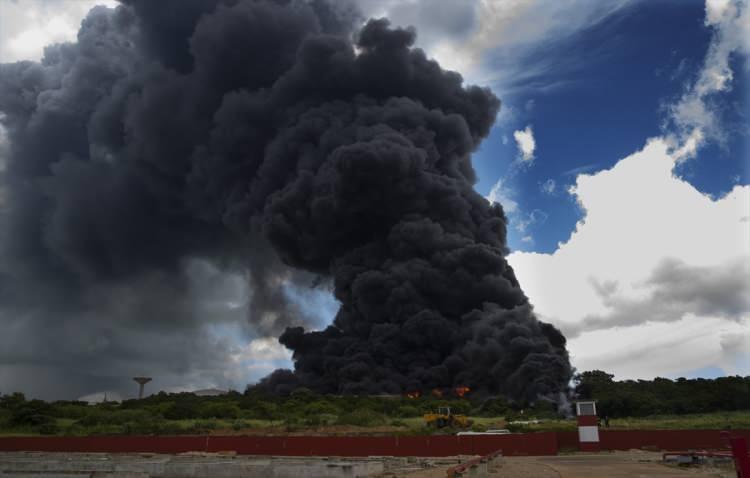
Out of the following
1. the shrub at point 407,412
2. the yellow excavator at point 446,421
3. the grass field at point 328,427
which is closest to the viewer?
the grass field at point 328,427

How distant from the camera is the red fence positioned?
30.2 meters

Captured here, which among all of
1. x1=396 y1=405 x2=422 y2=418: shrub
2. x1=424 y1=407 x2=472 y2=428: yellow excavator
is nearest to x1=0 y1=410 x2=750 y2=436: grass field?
x1=424 y1=407 x2=472 y2=428: yellow excavator

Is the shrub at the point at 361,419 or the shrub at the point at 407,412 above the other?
the shrub at the point at 407,412

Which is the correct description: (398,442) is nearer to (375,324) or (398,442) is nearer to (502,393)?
(502,393)

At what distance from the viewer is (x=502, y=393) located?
65.6 metres

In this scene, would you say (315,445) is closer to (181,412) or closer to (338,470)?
(338,470)

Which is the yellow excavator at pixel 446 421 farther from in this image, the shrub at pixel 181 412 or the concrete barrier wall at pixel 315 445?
the shrub at pixel 181 412

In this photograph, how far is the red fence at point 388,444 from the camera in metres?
30.2

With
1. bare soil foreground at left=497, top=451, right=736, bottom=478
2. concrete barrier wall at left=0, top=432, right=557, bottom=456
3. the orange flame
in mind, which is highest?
the orange flame

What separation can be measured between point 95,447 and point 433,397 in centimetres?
3770

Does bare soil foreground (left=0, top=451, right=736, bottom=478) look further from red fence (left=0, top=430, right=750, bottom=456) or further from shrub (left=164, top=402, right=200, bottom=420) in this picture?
shrub (left=164, top=402, right=200, bottom=420)

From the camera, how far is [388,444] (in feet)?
101

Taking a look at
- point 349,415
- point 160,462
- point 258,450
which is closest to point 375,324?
point 349,415

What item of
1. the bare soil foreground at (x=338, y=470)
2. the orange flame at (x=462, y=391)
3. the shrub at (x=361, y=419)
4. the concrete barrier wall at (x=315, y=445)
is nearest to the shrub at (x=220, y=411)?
the shrub at (x=361, y=419)
